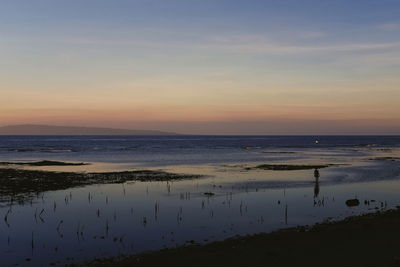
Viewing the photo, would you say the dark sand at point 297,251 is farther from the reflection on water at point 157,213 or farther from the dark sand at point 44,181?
the dark sand at point 44,181

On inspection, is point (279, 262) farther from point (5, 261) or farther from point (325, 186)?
point (325, 186)

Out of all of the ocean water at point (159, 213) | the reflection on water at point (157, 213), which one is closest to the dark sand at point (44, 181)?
the ocean water at point (159, 213)

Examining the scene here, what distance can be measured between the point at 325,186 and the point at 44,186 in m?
28.7

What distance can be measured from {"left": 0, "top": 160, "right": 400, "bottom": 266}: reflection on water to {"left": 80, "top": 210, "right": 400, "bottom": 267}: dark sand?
227 centimetres

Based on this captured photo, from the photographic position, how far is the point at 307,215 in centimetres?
2836

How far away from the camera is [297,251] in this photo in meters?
18.5

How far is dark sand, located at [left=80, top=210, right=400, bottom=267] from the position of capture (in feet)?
55.6

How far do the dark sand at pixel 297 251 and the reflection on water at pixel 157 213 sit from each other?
2.27m

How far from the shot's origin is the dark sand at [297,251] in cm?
1695

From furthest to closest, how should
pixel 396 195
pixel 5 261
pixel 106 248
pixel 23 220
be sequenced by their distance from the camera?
pixel 396 195 → pixel 23 220 → pixel 106 248 → pixel 5 261

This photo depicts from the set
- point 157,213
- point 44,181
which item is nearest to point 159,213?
point 157,213

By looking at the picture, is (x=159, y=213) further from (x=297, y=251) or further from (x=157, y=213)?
(x=297, y=251)

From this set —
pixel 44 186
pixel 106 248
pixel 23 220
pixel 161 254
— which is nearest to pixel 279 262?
pixel 161 254

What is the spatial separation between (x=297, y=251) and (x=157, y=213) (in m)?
12.9
